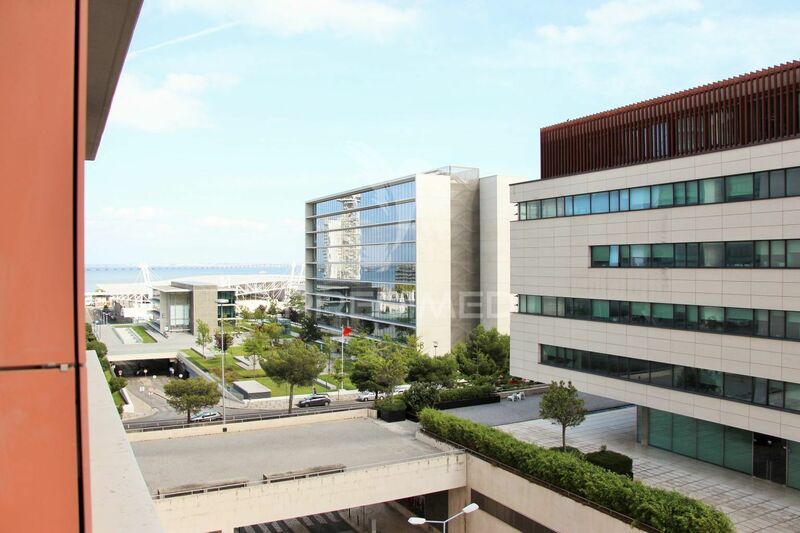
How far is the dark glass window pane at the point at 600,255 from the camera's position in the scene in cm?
2756

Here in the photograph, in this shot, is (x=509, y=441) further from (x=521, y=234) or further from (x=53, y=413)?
(x=53, y=413)

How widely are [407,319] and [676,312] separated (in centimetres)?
3626

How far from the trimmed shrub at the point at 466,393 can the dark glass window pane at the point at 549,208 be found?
11.0 meters

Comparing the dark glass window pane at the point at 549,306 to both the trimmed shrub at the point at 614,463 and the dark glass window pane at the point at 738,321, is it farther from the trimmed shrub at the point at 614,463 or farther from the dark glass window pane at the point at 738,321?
the trimmed shrub at the point at 614,463

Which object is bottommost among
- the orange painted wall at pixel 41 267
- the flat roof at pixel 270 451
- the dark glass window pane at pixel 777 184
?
the flat roof at pixel 270 451

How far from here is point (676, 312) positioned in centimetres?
2455

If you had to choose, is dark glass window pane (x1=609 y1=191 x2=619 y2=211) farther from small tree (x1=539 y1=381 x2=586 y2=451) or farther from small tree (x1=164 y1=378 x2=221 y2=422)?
small tree (x1=164 y1=378 x2=221 y2=422)

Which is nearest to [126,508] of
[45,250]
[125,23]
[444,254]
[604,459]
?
[45,250]

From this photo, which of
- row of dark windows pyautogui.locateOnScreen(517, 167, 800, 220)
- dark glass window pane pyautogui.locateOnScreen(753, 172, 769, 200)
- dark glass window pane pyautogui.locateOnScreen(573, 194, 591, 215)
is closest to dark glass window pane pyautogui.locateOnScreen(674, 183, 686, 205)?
row of dark windows pyautogui.locateOnScreen(517, 167, 800, 220)

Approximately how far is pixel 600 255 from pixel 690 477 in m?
9.75

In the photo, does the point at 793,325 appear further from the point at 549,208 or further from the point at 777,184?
the point at 549,208

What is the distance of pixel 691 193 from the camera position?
23969mm

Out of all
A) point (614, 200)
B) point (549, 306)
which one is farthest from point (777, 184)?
point (549, 306)

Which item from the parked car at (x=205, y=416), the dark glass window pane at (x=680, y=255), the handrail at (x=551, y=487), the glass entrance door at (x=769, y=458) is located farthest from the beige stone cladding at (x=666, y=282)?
the parked car at (x=205, y=416)
